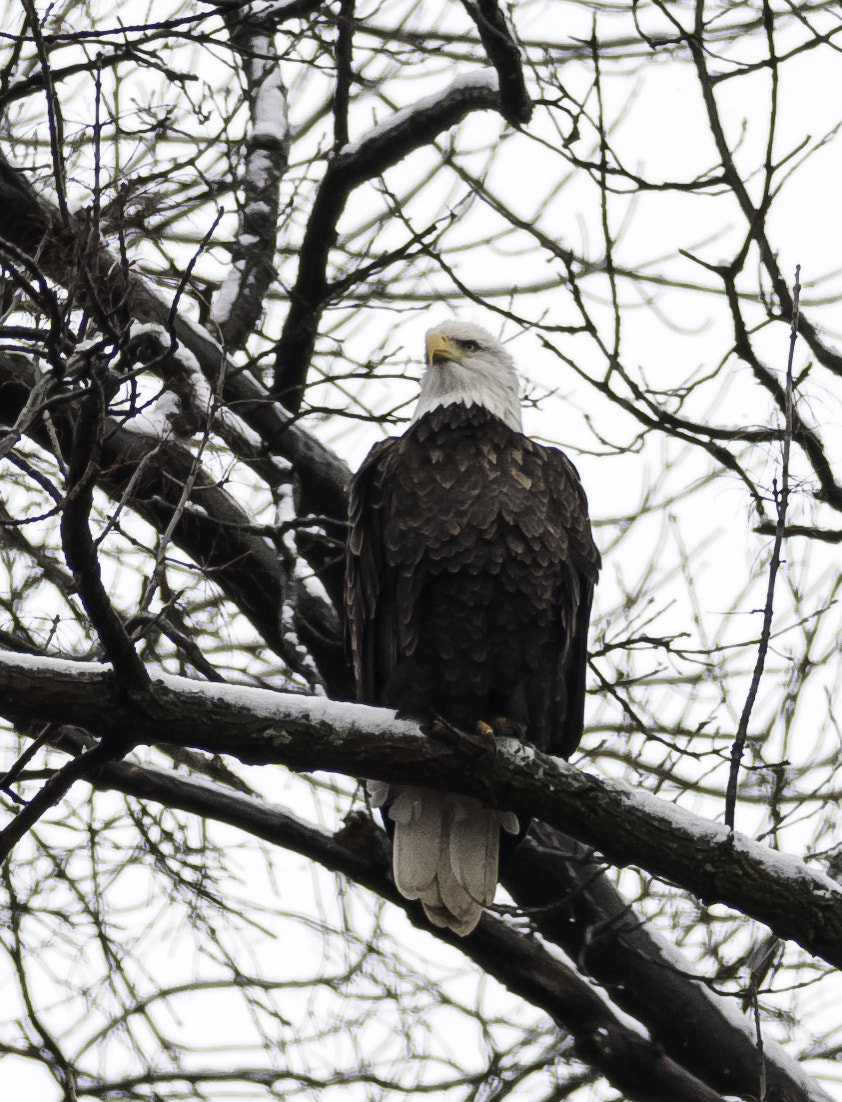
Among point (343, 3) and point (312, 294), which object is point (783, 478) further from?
point (343, 3)

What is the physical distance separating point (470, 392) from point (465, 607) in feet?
2.69

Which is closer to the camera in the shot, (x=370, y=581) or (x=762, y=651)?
(x=762, y=651)

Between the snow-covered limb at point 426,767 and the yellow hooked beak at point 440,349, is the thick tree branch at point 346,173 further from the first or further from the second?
the snow-covered limb at point 426,767

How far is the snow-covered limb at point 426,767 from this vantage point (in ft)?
8.63

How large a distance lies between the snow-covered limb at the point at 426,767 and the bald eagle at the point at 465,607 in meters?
0.76

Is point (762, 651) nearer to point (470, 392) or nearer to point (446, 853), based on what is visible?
point (446, 853)

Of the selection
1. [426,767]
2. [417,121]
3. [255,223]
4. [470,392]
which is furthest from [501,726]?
[255,223]

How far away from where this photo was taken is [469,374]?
4.27 metres

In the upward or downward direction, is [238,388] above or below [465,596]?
above

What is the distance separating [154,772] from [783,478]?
5.71 ft

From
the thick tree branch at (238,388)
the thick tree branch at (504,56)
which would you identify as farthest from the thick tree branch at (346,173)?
the thick tree branch at (504,56)

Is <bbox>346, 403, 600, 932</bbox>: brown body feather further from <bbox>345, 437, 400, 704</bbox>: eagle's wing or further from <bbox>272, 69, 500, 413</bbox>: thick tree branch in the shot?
<bbox>272, 69, 500, 413</bbox>: thick tree branch

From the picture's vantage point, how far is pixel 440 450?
3916 mm

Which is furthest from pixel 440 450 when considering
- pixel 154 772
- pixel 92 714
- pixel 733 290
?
pixel 92 714
